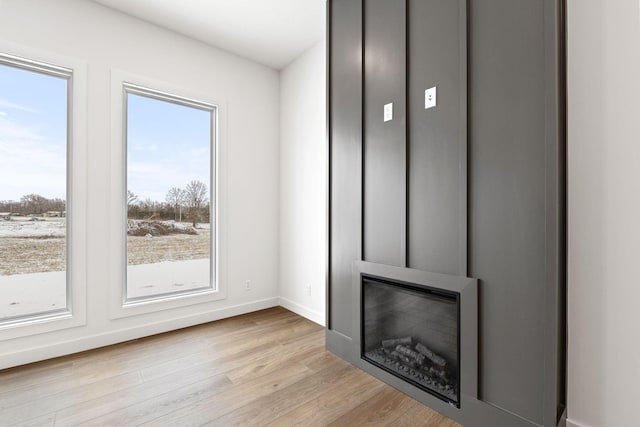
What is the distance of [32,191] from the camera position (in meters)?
2.40

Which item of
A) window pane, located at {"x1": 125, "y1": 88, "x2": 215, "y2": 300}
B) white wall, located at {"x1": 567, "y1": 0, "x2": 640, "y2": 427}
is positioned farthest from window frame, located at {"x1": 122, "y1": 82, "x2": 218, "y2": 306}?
white wall, located at {"x1": 567, "y1": 0, "x2": 640, "y2": 427}

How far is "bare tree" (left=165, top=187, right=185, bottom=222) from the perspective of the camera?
311 centimetres

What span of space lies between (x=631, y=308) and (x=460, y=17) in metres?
1.64

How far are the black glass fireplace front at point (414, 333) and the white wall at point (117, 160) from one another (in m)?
1.74

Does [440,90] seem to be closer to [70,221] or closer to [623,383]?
[623,383]

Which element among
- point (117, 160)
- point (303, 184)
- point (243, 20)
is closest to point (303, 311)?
point (303, 184)

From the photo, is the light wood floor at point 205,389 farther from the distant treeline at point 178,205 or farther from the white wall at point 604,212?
the distant treeline at point 178,205

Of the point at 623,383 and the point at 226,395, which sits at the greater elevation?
the point at 623,383

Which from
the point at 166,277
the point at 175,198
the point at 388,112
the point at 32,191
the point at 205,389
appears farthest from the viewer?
the point at 175,198

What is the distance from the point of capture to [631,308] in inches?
51.6

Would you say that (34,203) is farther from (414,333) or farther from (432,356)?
(432,356)

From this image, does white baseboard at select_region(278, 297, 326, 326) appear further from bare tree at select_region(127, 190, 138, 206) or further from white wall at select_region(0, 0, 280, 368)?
bare tree at select_region(127, 190, 138, 206)

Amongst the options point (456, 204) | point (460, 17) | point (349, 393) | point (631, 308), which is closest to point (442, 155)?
point (456, 204)

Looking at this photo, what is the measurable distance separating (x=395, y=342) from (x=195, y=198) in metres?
2.48
